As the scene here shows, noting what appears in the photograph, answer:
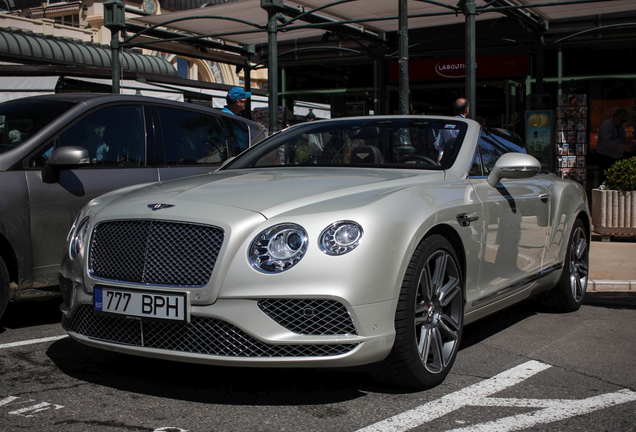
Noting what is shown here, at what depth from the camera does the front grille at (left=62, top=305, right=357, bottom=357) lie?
3.32 meters

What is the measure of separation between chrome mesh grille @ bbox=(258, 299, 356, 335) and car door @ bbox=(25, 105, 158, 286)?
240 centimetres

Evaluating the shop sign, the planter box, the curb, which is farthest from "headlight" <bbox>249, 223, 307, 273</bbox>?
the shop sign

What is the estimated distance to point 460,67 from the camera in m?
16.2

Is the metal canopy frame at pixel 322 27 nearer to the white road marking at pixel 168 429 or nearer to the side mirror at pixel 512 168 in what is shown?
the side mirror at pixel 512 168

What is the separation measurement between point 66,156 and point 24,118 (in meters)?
0.67

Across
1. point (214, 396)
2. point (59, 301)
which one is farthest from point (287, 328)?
point (59, 301)

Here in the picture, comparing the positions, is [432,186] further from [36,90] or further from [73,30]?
[73,30]

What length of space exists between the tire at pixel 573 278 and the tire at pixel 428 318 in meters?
2.10

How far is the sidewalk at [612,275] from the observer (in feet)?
22.1

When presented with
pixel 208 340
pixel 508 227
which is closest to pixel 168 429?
pixel 208 340

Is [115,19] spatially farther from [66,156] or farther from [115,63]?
[66,156]

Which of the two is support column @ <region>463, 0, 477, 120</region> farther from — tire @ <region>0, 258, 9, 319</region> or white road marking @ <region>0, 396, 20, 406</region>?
white road marking @ <region>0, 396, 20, 406</region>

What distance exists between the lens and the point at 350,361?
3322 mm

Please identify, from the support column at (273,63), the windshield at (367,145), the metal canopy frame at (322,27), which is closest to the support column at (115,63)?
A: the metal canopy frame at (322,27)
